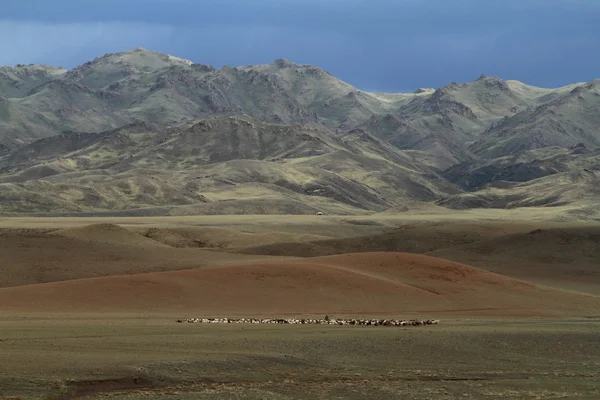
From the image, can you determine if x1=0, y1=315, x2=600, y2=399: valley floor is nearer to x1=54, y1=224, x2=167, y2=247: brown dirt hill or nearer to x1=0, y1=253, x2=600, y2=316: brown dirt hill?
x1=0, y1=253, x2=600, y2=316: brown dirt hill

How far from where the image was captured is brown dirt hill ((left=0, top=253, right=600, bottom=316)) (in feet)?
194

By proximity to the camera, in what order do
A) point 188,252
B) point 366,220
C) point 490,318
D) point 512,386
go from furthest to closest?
point 366,220, point 188,252, point 490,318, point 512,386

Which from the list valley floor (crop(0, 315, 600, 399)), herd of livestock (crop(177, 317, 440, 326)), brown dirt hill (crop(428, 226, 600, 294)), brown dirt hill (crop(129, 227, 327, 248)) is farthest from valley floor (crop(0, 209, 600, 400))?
brown dirt hill (crop(129, 227, 327, 248))

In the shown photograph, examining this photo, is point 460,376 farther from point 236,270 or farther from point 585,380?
point 236,270

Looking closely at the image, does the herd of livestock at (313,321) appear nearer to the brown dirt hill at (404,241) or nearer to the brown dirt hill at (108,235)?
the brown dirt hill at (108,235)

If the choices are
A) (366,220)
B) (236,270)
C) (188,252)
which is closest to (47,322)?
(236,270)

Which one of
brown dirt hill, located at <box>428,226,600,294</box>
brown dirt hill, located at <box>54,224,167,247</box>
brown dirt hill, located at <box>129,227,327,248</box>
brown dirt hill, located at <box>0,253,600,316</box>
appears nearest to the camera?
brown dirt hill, located at <box>0,253,600,316</box>

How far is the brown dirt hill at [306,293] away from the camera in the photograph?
194 feet

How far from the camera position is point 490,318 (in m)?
57.2

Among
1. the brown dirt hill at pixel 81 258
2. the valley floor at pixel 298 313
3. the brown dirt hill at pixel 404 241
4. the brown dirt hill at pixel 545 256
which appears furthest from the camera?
the brown dirt hill at pixel 404 241

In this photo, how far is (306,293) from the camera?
64.2 metres

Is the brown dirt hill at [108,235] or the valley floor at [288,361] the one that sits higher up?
the brown dirt hill at [108,235]

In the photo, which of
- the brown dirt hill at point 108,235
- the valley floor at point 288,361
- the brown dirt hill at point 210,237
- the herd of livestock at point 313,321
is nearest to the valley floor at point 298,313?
the valley floor at point 288,361

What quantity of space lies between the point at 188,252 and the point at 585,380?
57367 mm
